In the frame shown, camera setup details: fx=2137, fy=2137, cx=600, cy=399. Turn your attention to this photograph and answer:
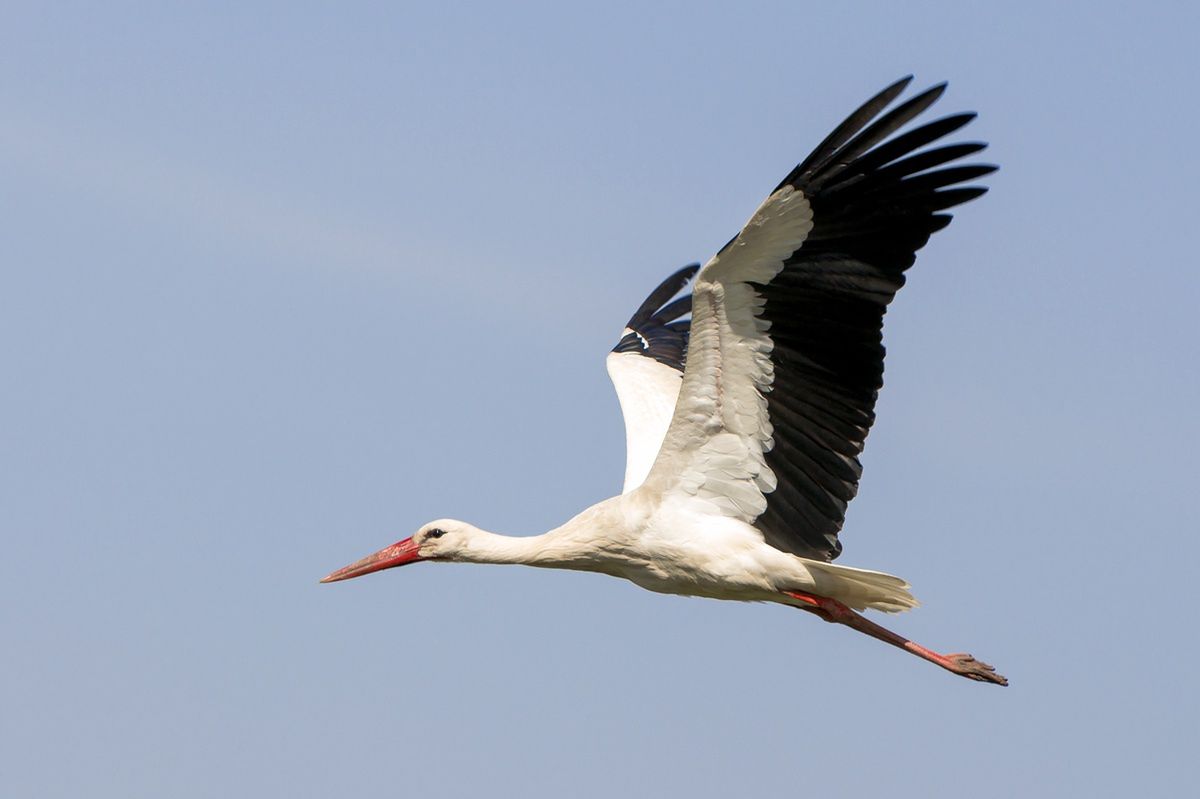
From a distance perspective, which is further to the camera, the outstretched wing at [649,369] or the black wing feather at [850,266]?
the outstretched wing at [649,369]

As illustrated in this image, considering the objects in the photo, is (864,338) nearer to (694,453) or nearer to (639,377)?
(694,453)

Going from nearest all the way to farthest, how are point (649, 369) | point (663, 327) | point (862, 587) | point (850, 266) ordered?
1. point (850, 266)
2. point (862, 587)
3. point (649, 369)
4. point (663, 327)

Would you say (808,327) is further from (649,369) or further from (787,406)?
(649,369)

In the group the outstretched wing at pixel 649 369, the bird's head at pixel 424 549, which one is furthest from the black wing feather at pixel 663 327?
the bird's head at pixel 424 549

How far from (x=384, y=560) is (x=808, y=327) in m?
3.79

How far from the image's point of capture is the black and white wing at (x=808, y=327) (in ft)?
43.4

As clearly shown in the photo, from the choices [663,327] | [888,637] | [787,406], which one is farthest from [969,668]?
[663,327]

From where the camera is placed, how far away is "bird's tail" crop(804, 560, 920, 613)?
1406cm

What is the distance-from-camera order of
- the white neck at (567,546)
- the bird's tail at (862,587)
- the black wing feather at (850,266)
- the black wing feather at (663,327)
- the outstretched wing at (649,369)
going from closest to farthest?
the black wing feather at (850,266), the bird's tail at (862,587), the white neck at (567,546), the outstretched wing at (649,369), the black wing feather at (663,327)

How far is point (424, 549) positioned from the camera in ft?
50.0

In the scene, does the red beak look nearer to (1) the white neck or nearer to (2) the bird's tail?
(1) the white neck

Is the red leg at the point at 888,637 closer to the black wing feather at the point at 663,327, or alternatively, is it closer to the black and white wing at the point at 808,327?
the black and white wing at the point at 808,327

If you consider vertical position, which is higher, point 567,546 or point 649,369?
point 649,369

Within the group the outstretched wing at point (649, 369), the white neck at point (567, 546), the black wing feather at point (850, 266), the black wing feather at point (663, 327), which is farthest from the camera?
the black wing feather at point (663, 327)
